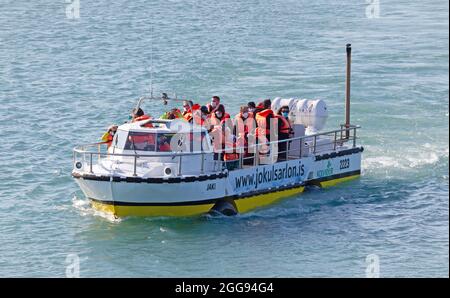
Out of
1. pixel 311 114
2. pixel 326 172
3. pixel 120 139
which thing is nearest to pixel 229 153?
pixel 120 139

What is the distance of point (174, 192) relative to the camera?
75.8 feet

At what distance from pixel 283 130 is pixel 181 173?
3.40 meters

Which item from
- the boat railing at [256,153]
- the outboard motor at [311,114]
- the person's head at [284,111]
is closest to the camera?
the boat railing at [256,153]

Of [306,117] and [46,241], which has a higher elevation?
[306,117]

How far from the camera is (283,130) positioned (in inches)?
1012

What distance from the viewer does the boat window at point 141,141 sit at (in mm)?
23750

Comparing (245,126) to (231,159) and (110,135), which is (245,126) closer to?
(231,159)

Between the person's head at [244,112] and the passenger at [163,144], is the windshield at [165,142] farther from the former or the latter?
the person's head at [244,112]

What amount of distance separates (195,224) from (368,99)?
1282 centimetres

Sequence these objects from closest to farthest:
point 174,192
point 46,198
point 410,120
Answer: point 174,192
point 46,198
point 410,120

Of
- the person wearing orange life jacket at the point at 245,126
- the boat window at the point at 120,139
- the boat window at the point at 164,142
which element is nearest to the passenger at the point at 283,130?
the person wearing orange life jacket at the point at 245,126

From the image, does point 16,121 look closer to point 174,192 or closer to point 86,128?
point 86,128
